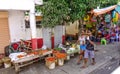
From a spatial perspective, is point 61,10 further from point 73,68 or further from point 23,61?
point 23,61

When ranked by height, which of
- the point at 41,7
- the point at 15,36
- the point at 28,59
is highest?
the point at 41,7

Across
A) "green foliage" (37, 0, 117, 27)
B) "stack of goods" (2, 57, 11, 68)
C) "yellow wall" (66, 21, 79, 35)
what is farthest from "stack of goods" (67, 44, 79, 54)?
"yellow wall" (66, 21, 79, 35)

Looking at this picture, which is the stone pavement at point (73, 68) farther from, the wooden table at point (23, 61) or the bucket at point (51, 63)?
the wooden table at point (23, 61)

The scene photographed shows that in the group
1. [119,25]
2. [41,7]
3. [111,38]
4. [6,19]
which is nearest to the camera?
[41,7]

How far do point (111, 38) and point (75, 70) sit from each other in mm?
7583

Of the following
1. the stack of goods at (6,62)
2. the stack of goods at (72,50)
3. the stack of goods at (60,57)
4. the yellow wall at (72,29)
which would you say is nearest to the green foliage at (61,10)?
the stack of goods at (60,57)

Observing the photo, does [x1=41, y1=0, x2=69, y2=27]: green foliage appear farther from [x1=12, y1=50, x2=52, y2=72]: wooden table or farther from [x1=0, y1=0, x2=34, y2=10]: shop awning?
[x1=12, y1=50, x2=52, y2=72]: wooden table

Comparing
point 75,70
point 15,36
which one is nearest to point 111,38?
point 75,70

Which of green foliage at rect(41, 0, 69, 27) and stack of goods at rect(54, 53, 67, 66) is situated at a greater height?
green foliage at rect(41, 0, 69, 27)

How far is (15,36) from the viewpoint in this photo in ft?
31.6

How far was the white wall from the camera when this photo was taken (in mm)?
9398

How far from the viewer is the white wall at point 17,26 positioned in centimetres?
940

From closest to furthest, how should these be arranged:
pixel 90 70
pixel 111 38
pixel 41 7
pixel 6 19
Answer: pixel 90 70 < pixel 41 7 < pixel 6 19 < pixel 111 38

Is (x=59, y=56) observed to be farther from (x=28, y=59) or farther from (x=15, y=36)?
(x=15, y=36)
